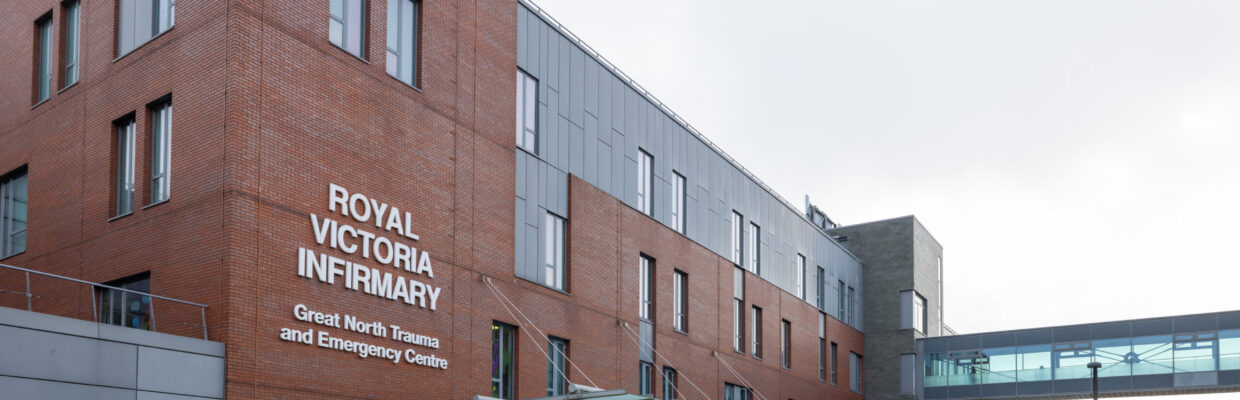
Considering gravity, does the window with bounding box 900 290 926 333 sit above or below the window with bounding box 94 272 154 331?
above

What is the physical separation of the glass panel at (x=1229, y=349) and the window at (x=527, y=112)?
107 feet

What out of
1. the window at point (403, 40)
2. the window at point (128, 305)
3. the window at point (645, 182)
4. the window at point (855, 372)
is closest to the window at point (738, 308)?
A: the window at point (645, 182)

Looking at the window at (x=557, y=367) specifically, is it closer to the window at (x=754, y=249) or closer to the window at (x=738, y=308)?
the window at (x=738, y=308)

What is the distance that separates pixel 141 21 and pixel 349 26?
386 cm

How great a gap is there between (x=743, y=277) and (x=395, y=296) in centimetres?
2014

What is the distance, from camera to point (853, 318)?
2192 inches

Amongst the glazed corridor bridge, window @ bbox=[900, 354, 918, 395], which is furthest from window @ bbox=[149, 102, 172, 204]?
the glazed corridor bridge

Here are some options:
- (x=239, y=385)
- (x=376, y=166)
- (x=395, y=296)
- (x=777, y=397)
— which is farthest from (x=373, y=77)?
(x=777, y=397)

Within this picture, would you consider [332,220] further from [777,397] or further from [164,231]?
[777,397]

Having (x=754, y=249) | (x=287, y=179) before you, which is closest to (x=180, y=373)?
(x=287, y=179)

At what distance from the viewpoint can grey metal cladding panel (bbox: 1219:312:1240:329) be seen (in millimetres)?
48781

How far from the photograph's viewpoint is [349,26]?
80.3 feet

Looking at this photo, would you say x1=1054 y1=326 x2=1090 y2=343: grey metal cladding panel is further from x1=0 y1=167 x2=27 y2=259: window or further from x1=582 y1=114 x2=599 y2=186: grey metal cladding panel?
x1=0 y1=167 x2=27 y2=259: window

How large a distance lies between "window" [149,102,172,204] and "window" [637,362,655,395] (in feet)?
50.4
